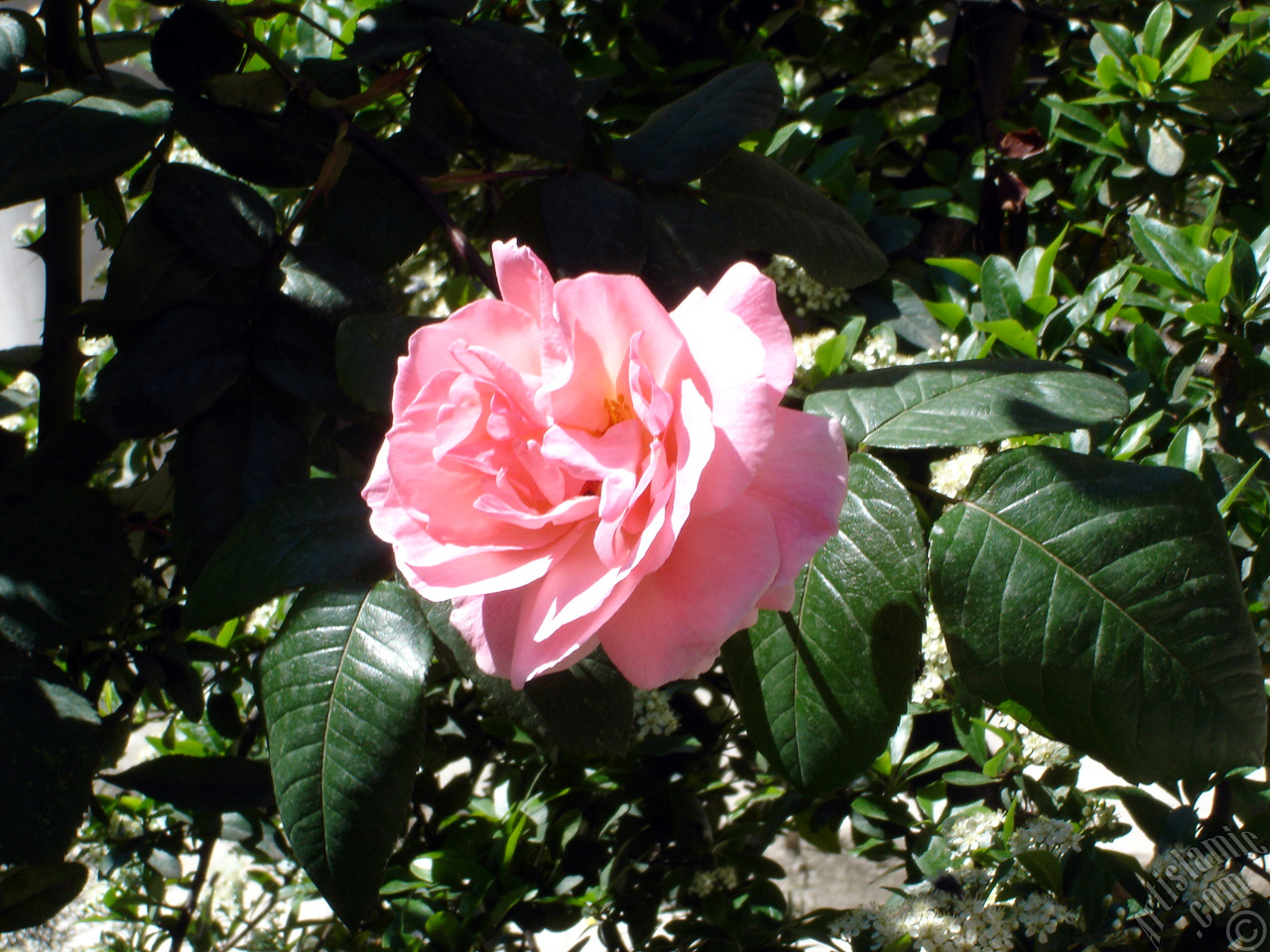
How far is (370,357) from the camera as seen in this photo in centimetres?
45

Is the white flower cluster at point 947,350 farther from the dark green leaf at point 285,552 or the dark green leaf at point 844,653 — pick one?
the dark green leaf at point 285,552

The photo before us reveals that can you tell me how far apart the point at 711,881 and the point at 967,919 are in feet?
0.90

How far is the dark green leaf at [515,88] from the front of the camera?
56 cm

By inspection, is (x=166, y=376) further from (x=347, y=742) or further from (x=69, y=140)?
(x=347, y=742)

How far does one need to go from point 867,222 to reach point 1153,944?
0.65 meters

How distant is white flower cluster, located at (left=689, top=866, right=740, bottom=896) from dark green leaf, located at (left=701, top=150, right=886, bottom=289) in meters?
0.59

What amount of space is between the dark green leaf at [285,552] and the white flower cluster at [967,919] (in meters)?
0.49

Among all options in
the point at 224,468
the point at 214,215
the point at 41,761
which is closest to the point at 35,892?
the point at 41,761

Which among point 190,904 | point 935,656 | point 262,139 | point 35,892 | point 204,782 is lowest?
point 190,904

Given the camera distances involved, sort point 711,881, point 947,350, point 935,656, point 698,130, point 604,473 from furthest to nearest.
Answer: point 711,881
point 947,350
point 935,656
point 698,130
point 604,473

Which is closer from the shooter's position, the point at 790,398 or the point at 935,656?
the point at 790,398

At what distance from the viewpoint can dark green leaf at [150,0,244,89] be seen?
0.60m

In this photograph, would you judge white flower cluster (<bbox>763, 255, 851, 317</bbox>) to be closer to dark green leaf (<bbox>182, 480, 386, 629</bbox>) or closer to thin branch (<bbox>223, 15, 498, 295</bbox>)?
thin branch (<bbox>223, 15, 498, 295</bbox>)

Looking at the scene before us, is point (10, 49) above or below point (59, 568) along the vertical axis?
above
